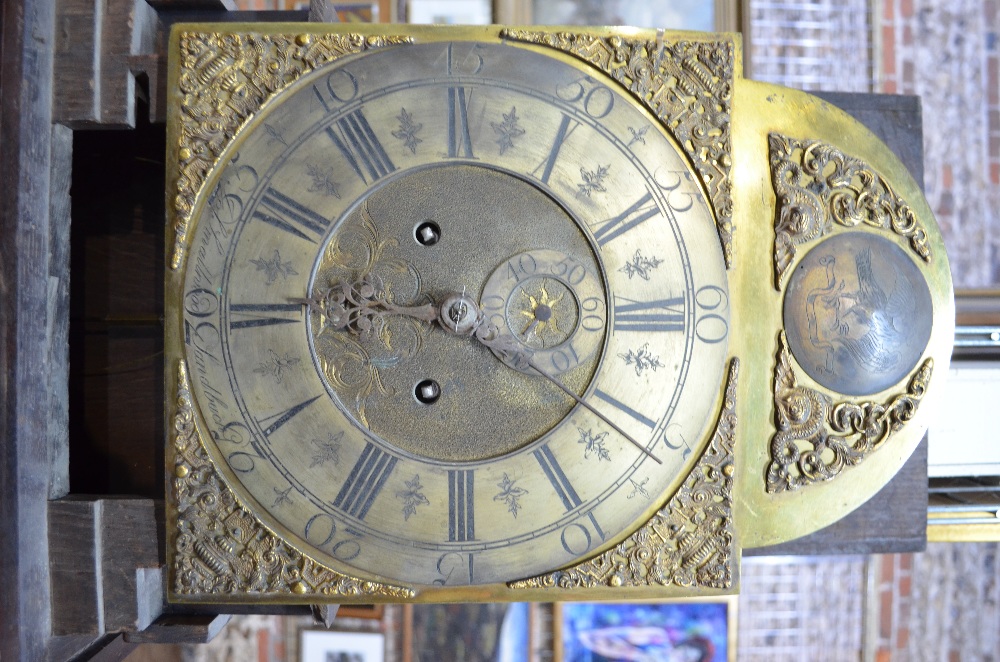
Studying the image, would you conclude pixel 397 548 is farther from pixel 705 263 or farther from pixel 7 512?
pixel 705 263

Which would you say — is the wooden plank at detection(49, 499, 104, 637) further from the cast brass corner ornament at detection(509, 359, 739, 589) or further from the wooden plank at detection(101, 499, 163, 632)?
the cast brass corner ornament at detection(509, 359, 739, 589)

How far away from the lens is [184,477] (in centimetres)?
198

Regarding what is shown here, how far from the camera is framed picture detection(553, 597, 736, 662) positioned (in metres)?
3.21

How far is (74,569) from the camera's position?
1951 mm

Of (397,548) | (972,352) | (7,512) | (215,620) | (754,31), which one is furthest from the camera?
(754,31)

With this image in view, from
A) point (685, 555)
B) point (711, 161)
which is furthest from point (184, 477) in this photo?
point (711, 161)

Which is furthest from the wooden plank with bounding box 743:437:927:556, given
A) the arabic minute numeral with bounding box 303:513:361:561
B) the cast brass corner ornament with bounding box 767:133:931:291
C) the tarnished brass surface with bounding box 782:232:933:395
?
the arabic minute numeral with bounding box 303:513:361:561

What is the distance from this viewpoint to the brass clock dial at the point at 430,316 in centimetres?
195

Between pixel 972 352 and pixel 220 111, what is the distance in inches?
90.7

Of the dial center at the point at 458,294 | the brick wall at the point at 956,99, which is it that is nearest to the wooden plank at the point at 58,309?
the dial center at the point at 458,294

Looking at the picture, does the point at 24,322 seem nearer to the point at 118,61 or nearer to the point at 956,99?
the point at 118,61

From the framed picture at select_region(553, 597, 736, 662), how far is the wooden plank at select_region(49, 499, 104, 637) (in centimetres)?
179

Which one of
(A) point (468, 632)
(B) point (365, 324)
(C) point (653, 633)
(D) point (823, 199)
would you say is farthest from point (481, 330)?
(C) point (653, 633)

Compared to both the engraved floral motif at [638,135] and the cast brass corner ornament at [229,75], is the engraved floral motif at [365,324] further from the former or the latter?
the engraved floral motif at [638,135]
